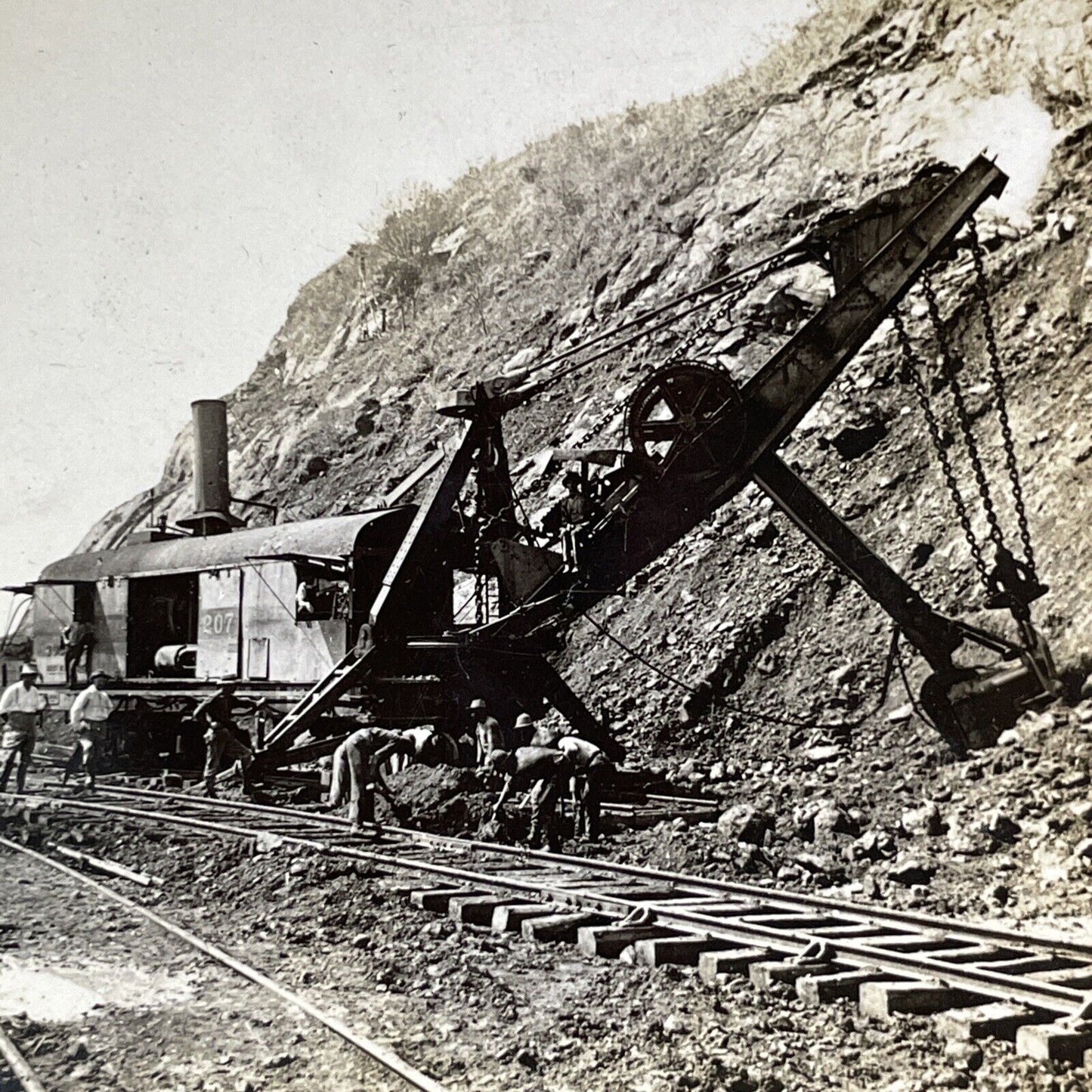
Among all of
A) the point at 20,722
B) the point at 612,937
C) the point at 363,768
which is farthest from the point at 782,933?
the point at 20,722

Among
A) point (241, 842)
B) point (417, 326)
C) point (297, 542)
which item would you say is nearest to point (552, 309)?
point (417, 326)

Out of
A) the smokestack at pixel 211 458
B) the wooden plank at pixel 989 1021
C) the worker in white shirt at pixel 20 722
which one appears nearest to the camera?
the wooden plank at pixel 989 1021

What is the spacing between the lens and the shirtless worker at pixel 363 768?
8.91 meters

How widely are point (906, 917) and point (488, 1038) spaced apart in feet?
7.89

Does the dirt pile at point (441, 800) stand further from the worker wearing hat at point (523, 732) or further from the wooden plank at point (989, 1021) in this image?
the wooden plank at point (989, 1021)

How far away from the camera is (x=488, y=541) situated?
392 inches

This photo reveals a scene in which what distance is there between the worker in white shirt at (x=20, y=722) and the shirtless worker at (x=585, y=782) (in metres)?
5.74

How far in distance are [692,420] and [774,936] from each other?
4.16 m

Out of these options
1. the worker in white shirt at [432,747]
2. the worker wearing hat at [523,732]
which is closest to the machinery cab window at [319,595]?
the worker in white shirt at [432,747]

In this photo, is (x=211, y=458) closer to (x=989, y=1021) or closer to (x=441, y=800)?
(x=441, y=800)

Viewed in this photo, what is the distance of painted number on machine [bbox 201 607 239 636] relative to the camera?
1309 cm

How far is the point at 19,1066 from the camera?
390 centimetres

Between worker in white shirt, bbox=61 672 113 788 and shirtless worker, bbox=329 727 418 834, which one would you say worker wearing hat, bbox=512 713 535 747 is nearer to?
shirtless worker, bbox=329 727 418 834

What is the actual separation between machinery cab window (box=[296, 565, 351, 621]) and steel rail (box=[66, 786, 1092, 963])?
2.57 meters
